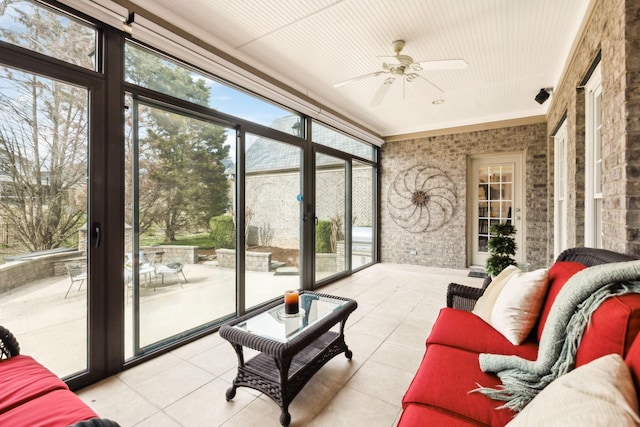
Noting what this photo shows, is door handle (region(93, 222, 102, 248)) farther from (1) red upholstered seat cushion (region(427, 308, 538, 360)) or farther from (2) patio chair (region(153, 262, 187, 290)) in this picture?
(1) red upholstered seat cushion (region(427, 308, 538, 360))

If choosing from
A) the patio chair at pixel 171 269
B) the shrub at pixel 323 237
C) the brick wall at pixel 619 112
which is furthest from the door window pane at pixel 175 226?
the brick wall at pixel 619 112

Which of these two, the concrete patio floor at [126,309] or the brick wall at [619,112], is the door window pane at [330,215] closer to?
the concrete patio floor at [126,309]

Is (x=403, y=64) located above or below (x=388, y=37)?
below

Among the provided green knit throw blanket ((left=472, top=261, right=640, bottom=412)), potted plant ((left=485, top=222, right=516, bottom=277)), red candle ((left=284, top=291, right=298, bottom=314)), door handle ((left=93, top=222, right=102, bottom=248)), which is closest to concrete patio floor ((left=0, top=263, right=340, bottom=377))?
door handle ((left=93, top=222, right=102, bottom=248))

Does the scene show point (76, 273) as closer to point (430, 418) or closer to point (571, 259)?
point (430, 418)

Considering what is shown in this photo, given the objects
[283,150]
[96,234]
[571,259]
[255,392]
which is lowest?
[255,392]

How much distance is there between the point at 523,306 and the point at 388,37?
2.56 meters

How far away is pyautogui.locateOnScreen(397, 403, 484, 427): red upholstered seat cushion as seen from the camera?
1.02 metres

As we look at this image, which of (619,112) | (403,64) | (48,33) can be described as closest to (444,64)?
(403,64)

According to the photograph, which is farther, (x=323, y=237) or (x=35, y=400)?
(x=323, y=237)

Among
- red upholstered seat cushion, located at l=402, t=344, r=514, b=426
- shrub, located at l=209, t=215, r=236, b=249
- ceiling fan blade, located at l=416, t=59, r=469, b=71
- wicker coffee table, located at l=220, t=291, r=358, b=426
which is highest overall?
ceiling fan blade, located at l=416, t=59, r=469, b=71

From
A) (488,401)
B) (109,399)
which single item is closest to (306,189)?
(109,399)

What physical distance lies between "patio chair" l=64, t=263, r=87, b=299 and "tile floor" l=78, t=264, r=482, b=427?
723 mm

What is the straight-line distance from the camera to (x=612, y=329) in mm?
945
